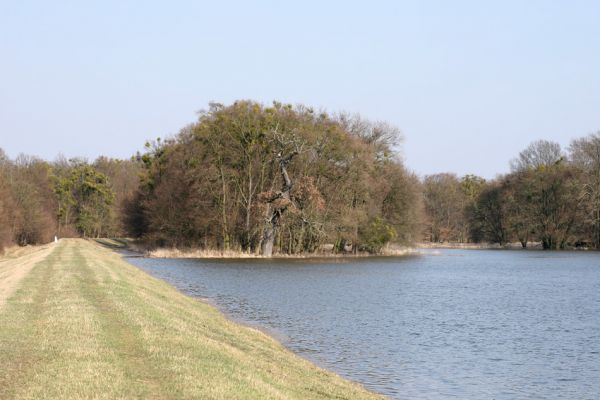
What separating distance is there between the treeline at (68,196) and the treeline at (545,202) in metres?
54.6

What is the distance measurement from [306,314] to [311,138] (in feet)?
144

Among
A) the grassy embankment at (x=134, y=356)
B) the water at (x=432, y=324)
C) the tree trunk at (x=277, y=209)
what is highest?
the tree trunk at (x=277, y=209)

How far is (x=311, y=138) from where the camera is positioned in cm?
7150

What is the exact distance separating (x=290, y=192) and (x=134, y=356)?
5877 cm

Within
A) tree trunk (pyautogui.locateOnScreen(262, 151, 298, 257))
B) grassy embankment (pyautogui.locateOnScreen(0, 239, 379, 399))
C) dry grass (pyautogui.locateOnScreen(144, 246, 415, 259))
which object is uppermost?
tree trunk (pyautogui.locateOnScreen(262, 151, 298, 257))

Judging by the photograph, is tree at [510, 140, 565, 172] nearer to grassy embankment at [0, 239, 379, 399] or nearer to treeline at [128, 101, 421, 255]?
treeline at [128, 101, 421, 255]

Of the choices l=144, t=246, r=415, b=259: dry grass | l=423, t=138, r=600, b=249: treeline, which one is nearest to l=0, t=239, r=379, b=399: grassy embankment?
l=144, t=246, r=415, b=259: dry grass

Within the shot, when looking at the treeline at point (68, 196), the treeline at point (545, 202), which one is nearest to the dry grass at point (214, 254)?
the treeline at point (68, 196)

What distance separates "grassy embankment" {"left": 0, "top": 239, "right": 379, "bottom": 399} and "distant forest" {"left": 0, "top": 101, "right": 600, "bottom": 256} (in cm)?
4892

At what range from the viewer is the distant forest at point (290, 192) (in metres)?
71.9

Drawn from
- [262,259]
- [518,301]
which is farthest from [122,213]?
[518,301]

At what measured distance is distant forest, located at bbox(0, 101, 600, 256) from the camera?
2832 inches

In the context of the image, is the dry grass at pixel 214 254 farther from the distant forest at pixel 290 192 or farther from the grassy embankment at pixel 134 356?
the grassy embankment at pixel 134 356

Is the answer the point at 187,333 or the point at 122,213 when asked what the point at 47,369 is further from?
the point at 122,213
